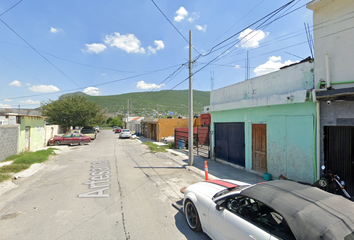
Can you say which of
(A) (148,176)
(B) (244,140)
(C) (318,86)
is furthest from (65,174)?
(C) (318,86)

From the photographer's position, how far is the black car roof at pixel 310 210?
2240 mm

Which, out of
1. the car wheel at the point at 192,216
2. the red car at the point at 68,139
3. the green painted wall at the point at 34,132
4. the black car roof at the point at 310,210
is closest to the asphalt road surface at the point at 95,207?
the car wheel at the point at 192,216

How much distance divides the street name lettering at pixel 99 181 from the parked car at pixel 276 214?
3.82 meters

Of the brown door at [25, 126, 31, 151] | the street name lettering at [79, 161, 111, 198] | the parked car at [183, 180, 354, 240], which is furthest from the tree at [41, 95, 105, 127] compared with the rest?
the parked car at [183, 180, 354, 240]

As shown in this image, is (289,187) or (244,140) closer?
(289,187)

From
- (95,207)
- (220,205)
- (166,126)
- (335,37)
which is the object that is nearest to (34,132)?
(166,126)

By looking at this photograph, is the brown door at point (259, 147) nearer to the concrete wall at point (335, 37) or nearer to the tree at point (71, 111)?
the concrete wall at point (335, 37)

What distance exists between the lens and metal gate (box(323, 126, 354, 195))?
5.48 meters

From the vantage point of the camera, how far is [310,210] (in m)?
2.53

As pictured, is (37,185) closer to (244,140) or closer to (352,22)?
(244,140)

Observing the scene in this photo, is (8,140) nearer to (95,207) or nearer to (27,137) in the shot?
(27,137)

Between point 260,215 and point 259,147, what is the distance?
19.4 ft

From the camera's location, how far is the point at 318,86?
600 centimetres

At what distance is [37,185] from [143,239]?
5.93 m
